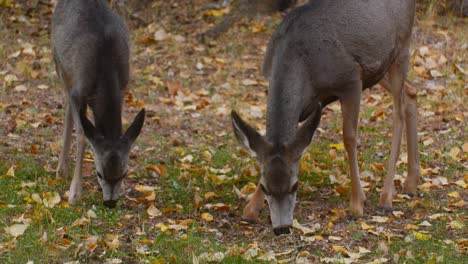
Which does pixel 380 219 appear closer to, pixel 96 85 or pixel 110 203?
pixel 110 203

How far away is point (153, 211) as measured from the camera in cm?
828

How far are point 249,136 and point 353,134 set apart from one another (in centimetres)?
130

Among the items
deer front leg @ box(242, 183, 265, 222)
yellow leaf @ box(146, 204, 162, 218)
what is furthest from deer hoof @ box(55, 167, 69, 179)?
deer front leg @ box(242, 183, 265, 222)

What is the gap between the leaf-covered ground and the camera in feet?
23.8

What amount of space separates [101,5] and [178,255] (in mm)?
3576

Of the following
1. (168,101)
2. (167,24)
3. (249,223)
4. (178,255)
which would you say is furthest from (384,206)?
(167,24)

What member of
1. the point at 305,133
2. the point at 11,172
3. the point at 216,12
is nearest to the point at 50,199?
the point at 11,172

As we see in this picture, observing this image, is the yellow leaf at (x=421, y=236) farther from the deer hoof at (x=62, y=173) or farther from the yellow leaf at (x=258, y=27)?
the yellow leaf at (x=258, y=27)

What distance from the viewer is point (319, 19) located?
27.5ft

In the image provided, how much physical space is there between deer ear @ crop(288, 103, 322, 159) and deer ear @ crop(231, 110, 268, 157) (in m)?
0.25

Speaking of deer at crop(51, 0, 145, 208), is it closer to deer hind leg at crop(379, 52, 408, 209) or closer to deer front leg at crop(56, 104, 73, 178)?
deer front leg at crop(56, 104, 73, 178)

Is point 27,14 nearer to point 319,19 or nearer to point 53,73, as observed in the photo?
point 53,73

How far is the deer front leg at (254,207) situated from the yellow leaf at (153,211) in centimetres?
78

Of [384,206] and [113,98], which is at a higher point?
[113,98]
